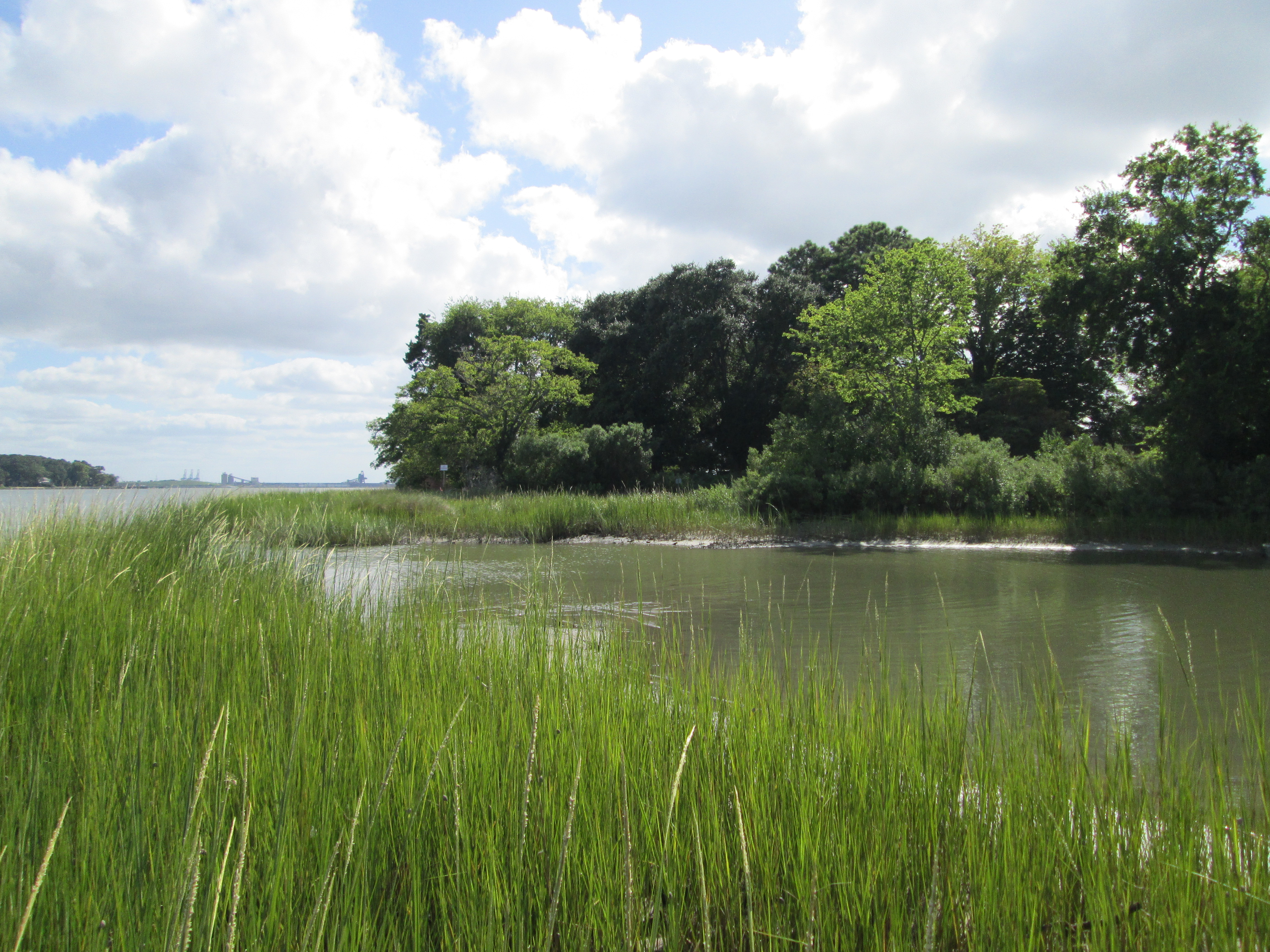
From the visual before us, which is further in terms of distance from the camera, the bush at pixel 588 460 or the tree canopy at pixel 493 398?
the tree canopy at pixel 493 398

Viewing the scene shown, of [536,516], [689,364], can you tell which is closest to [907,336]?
[536,516]

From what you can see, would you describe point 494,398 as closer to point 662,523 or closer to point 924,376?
point 662,523

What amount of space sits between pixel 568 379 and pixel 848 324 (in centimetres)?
1328

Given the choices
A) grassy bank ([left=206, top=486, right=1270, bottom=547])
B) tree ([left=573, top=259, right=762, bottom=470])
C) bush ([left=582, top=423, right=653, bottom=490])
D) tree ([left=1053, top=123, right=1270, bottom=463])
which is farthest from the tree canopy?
tree ([left=1053, top=123, right=1270, bottom=463])

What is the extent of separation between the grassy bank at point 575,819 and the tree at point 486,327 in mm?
30796

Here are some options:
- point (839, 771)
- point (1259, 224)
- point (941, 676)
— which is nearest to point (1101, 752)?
point (941, 676)


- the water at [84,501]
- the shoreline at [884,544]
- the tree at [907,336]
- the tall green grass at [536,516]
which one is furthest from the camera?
the tree at [907,336]

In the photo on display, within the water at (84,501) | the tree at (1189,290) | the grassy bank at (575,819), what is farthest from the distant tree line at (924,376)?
the grassy bank at (575,819)

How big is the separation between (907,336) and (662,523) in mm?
8132

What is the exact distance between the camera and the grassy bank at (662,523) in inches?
535

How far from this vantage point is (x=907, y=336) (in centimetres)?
1864

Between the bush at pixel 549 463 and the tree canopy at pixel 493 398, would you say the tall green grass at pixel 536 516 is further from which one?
the tree canopy at pixel 493 398

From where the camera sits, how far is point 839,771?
217 centimetres

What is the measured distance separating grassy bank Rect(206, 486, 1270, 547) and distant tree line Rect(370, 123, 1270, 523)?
0.61 metres
